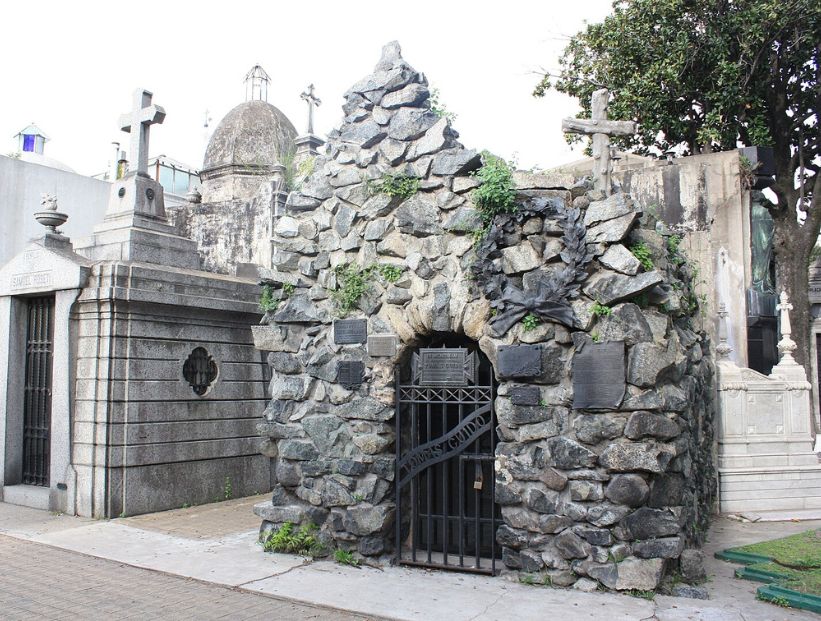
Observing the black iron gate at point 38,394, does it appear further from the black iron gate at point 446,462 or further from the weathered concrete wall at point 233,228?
the black iron gate at point 446,462

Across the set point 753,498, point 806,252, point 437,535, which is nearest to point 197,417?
point 437,535

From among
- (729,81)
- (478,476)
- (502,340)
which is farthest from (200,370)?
(729,81)

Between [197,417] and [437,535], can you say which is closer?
[437,535]

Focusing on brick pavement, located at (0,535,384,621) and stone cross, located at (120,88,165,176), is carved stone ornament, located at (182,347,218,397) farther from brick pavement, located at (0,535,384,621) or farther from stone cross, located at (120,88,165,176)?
brick pavement, located at (0,535,384,621)

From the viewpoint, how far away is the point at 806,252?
16.4m

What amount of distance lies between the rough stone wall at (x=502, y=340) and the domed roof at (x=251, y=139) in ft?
36.6

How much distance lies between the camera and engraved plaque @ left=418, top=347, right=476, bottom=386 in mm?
6875

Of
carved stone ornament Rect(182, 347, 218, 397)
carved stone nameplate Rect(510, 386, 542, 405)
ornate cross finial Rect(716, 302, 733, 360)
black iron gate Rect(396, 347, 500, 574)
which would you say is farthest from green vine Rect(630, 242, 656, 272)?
carved stone ornament Rect(182, 347, 218, 397)

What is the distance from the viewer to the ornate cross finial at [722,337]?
10320mm

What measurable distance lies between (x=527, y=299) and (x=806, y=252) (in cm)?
1272

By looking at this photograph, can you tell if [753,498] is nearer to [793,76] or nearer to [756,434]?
[756,434]

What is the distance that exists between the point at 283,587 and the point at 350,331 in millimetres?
2503

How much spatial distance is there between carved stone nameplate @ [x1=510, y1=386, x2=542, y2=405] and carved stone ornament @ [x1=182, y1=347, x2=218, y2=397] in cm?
548

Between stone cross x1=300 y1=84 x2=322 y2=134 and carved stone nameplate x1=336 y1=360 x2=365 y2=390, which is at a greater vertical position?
stone cross x1=300 y1=84 x2=322 y2=134
